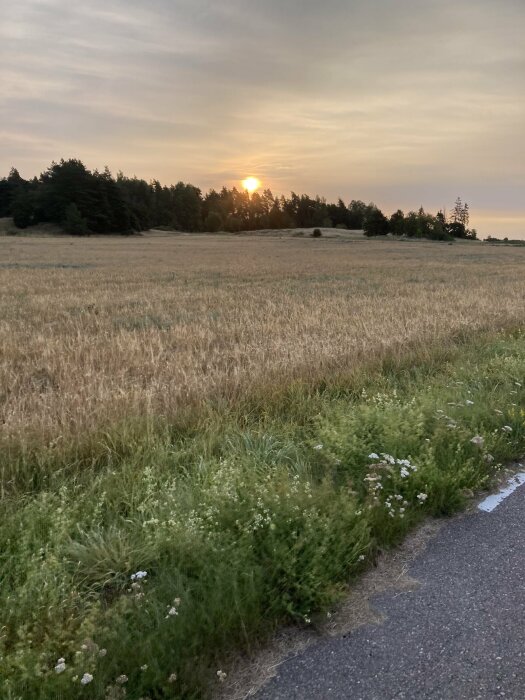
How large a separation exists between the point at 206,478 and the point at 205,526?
557 mm

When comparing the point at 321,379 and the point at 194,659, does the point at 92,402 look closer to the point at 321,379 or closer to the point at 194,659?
the point at 321,379

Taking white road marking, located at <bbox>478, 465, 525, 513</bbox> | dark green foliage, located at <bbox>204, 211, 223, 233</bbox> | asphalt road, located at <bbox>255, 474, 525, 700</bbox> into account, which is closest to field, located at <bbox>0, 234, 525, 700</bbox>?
white road marking, located at <bbox>478, 465, 525, 513</bbox>

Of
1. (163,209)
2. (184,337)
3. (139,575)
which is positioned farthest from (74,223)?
(139,575)

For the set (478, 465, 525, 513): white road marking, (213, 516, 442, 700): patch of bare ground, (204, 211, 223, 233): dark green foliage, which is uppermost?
(204, 211, 223, 233): dark green foliage

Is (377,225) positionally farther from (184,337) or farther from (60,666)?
(60,666)

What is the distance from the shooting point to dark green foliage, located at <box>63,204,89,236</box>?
275 ft

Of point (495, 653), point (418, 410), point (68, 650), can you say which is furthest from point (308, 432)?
point (68, 650)

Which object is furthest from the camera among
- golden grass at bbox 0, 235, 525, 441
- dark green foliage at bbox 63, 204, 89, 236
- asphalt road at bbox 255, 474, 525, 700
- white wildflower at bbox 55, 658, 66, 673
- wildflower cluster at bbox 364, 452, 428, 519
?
dark green foliage at bbox 63, 204, 89, 236

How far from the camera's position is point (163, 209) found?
12675 centimetres

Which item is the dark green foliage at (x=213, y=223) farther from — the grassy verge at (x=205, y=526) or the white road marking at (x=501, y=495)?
the white road marking at (x=501, y=495)

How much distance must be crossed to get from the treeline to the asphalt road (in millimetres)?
89866

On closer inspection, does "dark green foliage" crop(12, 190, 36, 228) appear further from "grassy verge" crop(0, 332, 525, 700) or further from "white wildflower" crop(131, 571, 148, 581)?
"white wildflower" crop(131, 571, 148, 581)

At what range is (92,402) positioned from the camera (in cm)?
493

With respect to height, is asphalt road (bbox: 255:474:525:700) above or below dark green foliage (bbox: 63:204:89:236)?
below
